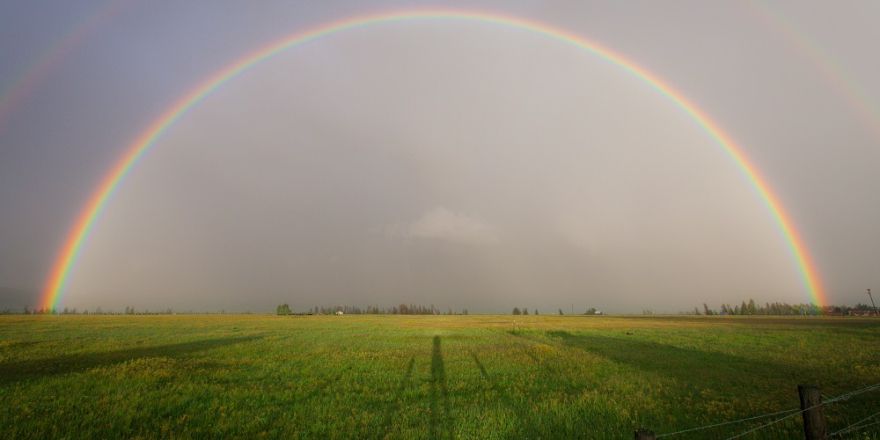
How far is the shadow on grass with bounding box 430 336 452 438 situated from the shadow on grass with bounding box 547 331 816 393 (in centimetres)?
1052

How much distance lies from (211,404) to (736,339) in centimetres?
4284

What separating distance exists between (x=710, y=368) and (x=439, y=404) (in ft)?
54.1

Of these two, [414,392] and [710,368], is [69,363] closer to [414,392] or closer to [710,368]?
[414,392]

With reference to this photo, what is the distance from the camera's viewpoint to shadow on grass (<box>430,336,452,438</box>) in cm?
1124

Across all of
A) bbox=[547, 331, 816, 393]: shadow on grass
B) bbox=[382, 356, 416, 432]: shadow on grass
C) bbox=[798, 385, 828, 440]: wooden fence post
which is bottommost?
bbox=[382, 356, 416, 432]: shadow on grass

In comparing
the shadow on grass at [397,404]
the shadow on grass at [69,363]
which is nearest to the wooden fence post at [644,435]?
the shadow on grass at [397,404]

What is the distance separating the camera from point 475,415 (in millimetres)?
12641

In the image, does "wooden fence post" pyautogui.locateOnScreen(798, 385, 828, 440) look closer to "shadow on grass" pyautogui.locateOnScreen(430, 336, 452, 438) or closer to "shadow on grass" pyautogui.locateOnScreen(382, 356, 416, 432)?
"shadow on grass" pyautogui.locateOnScreen(430, 336, 452, 438)

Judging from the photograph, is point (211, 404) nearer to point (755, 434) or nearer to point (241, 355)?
point (241, 355)

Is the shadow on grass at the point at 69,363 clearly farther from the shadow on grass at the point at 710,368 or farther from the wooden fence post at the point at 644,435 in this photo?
the shadow on grass at the point at 710,368

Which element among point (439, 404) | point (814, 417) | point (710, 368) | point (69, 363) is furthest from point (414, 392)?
point (69, 363)

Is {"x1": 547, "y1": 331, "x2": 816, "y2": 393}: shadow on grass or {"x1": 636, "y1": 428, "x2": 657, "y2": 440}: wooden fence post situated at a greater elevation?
{"x1": 636, "y1": 428, "x2": 657, "y2": 440}: wooden fence post

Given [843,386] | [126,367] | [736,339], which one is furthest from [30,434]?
[736,339]

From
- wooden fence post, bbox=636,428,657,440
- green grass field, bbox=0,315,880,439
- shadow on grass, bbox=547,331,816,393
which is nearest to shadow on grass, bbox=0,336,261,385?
green grass field, bbox=0,315,880,439
